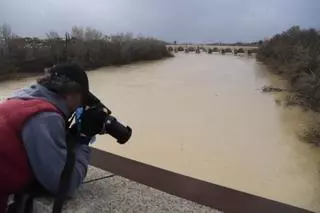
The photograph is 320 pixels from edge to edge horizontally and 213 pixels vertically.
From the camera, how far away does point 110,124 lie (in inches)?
61.7

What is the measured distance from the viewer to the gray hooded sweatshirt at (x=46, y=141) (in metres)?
1.27

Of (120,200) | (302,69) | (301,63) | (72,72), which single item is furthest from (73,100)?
(301,63)

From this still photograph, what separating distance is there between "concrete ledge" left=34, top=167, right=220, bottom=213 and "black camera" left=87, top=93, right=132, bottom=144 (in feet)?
0.65

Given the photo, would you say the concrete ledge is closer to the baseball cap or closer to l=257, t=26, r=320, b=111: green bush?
the baseball cap

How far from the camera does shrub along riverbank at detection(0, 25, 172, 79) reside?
69.4 ft

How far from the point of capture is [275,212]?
152cm

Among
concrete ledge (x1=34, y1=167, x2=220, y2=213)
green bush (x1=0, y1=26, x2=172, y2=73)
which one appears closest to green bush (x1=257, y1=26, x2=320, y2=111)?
green bush (x1=0, y1=26, x2=172, y2=73)

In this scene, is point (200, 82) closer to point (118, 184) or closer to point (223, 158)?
point (223, 158)

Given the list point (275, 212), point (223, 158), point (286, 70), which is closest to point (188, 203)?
point (275, 212)

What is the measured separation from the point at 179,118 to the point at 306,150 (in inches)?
146

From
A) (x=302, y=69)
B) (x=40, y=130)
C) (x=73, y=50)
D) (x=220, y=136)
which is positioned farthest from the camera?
(x=73, y=50)

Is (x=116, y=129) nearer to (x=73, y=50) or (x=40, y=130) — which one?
(x=40, y=130)

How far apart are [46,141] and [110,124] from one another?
0.33 metres

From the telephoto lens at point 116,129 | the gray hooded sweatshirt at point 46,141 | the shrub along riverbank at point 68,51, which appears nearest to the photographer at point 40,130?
the gray hooded sweatshirt at point 46,141
